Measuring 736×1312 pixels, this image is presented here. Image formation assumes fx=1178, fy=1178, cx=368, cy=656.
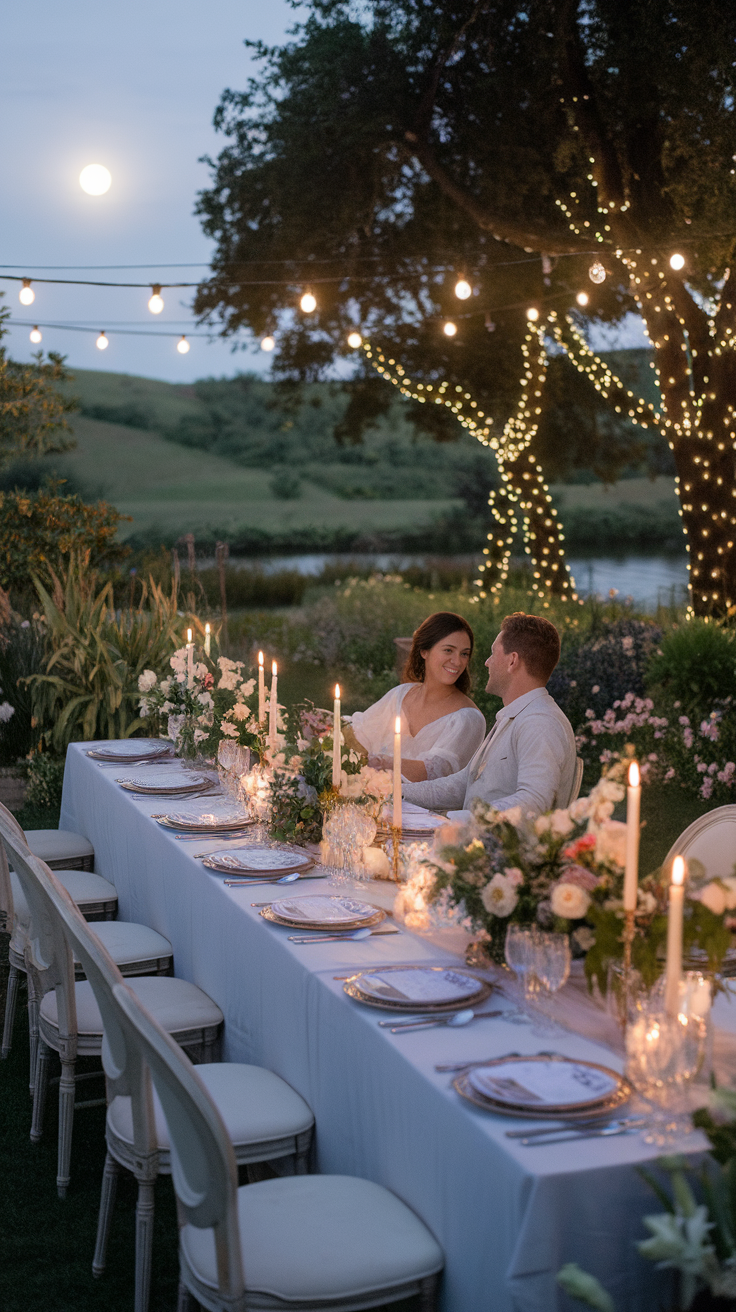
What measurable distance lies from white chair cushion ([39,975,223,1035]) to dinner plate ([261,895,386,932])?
40 cm

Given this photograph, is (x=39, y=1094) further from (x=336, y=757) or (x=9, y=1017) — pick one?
(x=336, y=757)

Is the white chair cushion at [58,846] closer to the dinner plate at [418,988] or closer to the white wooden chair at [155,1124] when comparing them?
the white wooden chair at [155,1124]

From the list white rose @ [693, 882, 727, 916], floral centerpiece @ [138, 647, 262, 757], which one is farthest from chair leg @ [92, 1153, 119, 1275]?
floral centerpiece @ [138, 647, 262, 757]

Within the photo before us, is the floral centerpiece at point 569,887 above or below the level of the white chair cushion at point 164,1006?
above

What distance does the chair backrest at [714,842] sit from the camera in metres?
3.05

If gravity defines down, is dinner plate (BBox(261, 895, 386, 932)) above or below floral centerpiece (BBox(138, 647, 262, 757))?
below

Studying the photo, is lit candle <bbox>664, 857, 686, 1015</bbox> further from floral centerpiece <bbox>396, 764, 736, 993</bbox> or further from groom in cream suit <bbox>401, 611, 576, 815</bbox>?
groom in cream suit <bbox>401, 611, 576, 815</bbox>

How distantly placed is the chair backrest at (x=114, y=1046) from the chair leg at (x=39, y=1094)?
84 centimetres

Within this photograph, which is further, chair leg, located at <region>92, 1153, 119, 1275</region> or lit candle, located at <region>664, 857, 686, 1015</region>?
chair leg, located at <region>92, 1153, 119, 1275</region>

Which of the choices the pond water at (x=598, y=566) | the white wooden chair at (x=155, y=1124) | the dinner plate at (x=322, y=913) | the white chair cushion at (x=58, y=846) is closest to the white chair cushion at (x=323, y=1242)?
the white wooden chair at (x=155, y=1124)

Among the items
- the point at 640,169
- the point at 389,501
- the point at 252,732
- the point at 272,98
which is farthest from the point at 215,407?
the point at 252,732

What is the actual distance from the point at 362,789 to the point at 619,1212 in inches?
59.6

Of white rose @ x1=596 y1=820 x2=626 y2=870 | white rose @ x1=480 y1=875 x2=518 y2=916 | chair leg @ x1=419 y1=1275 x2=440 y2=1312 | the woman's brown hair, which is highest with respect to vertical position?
the woman's brown hair

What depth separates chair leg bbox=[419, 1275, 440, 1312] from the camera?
73.2 inches
